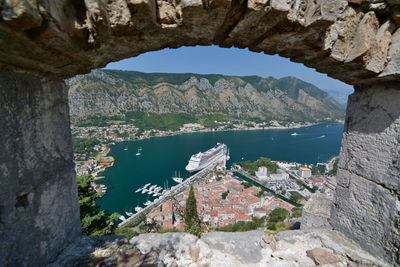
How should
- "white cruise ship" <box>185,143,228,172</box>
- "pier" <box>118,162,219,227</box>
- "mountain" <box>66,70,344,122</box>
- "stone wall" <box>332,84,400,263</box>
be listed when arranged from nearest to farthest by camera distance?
"stone wall" <box>332,84,400,263</box>, "pier" <box>118,162,219,227</box>, "white cruise ship" <box>185,143,228,172</box>, "mountain" <box>66,70,344,122</box>

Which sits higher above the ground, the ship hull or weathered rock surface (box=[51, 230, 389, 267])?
weathered rock surface (box=[51, 230, 389, 267])

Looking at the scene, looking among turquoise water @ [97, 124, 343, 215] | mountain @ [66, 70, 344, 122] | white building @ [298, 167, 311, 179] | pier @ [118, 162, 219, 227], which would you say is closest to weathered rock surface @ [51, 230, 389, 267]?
pier @ [118, 162, 219, 227]

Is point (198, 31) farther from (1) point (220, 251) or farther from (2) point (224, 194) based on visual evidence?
(2) point (224, 194)

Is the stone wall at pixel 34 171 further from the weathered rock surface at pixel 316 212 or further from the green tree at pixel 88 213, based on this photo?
the weathered rock surface at pixel 316 212

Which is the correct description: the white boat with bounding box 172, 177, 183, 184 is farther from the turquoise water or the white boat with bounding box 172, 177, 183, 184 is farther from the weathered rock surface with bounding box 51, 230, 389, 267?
the weathered rock surface with bounding box 51, 230, 389, 267

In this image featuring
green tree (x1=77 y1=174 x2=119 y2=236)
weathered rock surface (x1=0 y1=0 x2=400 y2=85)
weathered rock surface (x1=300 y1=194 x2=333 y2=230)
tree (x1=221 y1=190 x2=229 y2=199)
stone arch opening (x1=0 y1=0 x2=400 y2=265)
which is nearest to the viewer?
weathered rock surface (x1=0 y1=0 x2=400 y2=85)

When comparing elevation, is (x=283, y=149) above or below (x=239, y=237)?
below

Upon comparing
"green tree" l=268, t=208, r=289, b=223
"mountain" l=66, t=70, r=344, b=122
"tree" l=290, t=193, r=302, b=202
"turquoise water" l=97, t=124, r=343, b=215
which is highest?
"mountain" l=66, t=70, r=344, b=122

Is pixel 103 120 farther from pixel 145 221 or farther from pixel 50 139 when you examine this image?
pixel 50 139

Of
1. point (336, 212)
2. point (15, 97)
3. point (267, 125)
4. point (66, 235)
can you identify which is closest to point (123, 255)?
point (66, 235)

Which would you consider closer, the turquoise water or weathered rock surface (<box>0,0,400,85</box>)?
weathered rock surface (<box>0,0,400,85</box>)
